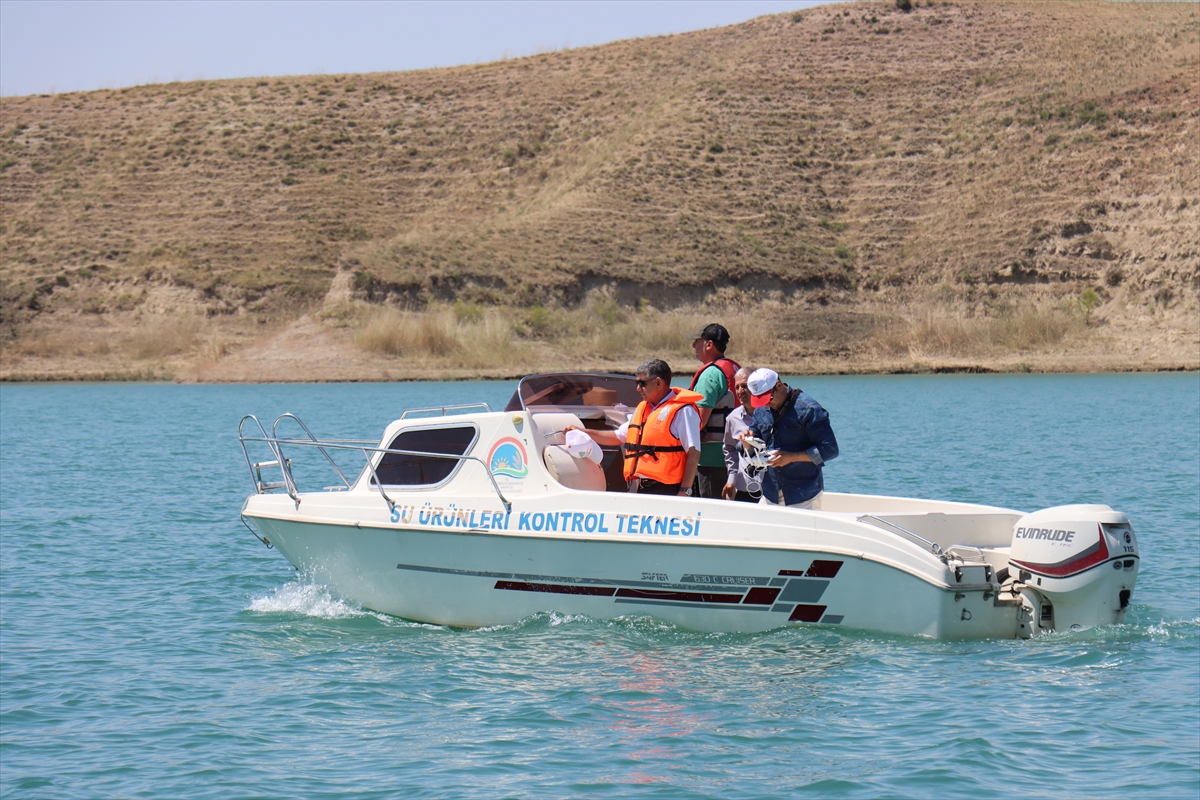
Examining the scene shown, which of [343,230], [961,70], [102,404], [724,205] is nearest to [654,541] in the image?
[102,404]

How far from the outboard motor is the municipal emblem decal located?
366 centimetres

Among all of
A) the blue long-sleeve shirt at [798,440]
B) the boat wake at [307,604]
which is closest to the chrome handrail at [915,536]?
the blue long-sleeve shirt at [798,440]

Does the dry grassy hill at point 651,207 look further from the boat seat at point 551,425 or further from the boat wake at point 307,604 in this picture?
the boat seat at point 551,425

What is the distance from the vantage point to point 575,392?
1119 centimetres

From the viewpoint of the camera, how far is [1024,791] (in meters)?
6.70

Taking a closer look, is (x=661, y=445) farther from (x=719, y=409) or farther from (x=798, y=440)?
(x=798, y=440)

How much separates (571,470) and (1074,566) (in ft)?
12.2

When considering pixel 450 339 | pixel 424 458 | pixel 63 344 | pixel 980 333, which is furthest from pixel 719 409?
pixel 63 344

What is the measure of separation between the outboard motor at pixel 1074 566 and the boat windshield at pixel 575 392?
147 inches

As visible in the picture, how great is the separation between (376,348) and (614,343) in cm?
1108

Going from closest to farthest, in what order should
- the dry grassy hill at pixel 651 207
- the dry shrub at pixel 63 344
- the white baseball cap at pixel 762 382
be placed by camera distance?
1. the white baseball cap at pixel 762 382
2. the dry grassy hill at pixel 651 207
3. the dry shrub at pixel 63 344

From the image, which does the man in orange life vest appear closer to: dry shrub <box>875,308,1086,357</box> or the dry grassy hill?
the dry grassy hill

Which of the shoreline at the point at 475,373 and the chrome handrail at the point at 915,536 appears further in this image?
the shoreline at the point at 475,373

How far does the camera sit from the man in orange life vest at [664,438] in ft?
31.3
